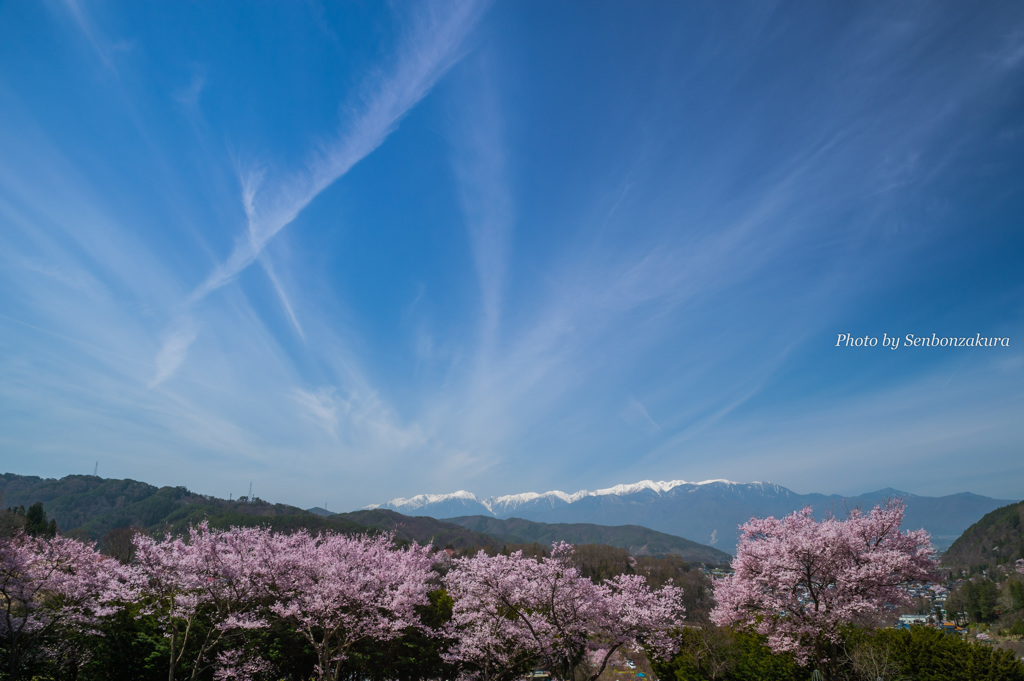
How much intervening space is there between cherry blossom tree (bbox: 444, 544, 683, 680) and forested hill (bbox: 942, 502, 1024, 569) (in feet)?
608

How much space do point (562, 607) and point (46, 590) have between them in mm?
19271

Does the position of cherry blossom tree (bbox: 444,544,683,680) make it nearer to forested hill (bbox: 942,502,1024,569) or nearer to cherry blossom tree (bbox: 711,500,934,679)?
cherry blossom tree (bbox: 711,500,934,679)

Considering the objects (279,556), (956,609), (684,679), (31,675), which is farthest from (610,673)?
(956,609)

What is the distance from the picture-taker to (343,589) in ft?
54.0

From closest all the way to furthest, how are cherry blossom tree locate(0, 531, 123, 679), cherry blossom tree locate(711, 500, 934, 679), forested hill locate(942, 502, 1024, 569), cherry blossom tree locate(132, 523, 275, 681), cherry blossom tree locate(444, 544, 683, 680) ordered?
cherry blossom tree locate(0, 531, 123, 679) < cherry blossom tree locate(444, 544, 683, 680) < cherry blossom tree locate(711, 500, 934, 679) < cherry blossom tree locate(132, 523, 275, 681) < forested hill locate(942, 502, 1024, 569)

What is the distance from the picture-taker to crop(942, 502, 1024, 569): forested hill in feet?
488

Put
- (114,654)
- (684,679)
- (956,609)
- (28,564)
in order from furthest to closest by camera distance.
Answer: (956,609) < (684,679) < (114,654) < (28,564)

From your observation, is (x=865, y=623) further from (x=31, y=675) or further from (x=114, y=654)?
(x=31, y=675)

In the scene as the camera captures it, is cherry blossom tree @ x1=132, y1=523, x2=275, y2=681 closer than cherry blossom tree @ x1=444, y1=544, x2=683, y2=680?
No

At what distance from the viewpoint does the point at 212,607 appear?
21859 millimetres

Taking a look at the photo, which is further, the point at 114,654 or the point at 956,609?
the point at 956,609

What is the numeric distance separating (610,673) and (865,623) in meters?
33.5

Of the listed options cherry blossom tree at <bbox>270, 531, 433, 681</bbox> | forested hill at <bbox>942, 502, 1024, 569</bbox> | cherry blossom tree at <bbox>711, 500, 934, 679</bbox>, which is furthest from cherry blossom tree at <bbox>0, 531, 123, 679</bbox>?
forested hill at <bbox>942, 502, 1024, 569</bbox>

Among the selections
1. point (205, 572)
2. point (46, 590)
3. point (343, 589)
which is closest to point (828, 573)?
point (343, 589)
